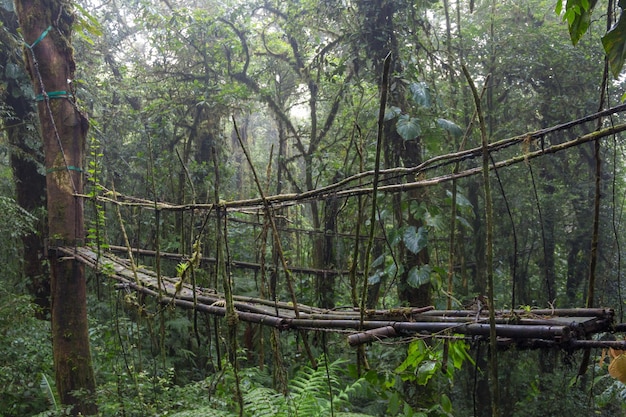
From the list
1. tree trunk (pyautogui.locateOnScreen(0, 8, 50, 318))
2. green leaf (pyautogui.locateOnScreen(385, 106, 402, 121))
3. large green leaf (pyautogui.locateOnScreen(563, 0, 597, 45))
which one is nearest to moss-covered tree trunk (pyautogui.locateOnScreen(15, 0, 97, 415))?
green leaf (pyautogui.locateOnScreen(385, 106, 402, 121))

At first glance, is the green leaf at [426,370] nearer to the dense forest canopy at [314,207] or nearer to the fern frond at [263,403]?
the dense forest canopy at [314,207]

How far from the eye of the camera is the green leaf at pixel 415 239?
2955mm

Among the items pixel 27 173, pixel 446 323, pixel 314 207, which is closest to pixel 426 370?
pixel 446 323

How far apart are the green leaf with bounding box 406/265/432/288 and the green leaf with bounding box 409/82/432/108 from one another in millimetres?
1148

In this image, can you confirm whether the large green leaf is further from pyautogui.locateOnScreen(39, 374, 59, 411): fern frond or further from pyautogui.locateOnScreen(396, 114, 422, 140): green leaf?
pyautogui.locateOnScreen(39, 374, 59, 411): fern frond

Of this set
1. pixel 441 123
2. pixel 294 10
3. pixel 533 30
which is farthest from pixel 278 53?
pixel 441 123

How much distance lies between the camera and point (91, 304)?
5656mm

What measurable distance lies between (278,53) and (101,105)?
3.02 m

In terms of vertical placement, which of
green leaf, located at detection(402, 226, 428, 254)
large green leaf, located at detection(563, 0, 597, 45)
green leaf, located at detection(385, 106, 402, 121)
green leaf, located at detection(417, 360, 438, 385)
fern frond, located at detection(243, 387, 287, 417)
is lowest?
fern frond, located at detection(243, 387, 287, 417)

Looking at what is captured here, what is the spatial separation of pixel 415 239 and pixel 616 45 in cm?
213

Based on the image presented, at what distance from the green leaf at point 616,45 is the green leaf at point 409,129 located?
2.13 metres

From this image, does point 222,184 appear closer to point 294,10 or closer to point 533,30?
point 294,10

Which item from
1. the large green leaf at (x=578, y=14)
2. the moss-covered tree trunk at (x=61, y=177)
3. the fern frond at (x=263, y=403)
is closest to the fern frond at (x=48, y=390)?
the moss-covered tree trunk at (x=61, y=177)

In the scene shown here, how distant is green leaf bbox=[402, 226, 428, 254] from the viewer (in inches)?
116
